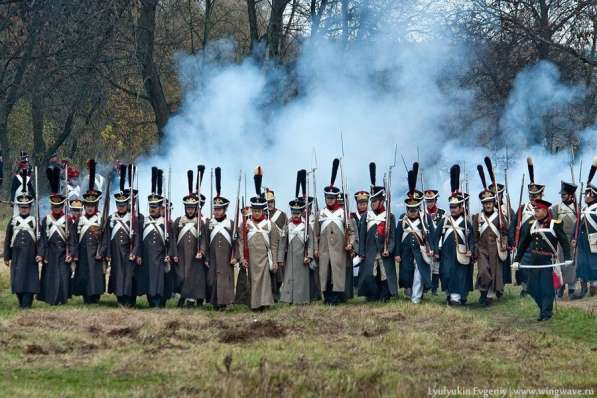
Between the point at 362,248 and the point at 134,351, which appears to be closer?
the point at 134,351

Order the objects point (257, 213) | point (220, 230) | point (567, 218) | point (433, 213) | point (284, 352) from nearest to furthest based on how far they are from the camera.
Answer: point (284, 352)
point (220, 230)
point (257, 213)
point (567, 218)
point (433, 213)

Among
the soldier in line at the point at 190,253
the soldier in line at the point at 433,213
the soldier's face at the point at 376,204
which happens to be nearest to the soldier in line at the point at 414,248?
the soldier's face at the point at 376,204

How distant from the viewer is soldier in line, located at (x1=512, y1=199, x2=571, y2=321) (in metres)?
14.9

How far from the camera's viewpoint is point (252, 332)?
1321cm

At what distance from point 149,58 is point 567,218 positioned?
47.7 ft

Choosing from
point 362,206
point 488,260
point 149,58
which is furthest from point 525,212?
point 149,58

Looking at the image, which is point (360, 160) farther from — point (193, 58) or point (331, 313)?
point (331, 313)

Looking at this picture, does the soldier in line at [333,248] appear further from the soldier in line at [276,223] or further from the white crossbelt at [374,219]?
the soldier in line at [276,223]

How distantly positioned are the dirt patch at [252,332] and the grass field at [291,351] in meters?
0.01

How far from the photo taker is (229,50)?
36.2 meters

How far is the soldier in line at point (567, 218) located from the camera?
59.5 ft

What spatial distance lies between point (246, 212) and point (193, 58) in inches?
637

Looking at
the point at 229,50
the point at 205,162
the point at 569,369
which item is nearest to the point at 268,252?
the point at 569,369

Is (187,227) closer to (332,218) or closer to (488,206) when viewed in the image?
(332,218)
